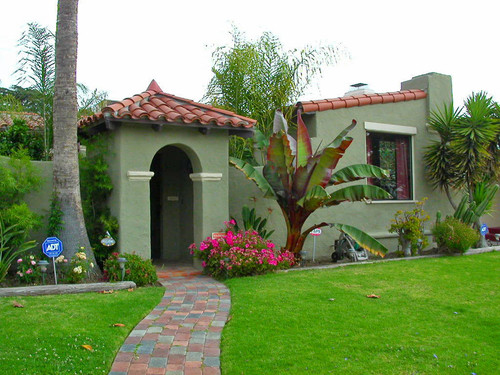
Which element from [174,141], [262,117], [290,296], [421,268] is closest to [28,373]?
[290,296]

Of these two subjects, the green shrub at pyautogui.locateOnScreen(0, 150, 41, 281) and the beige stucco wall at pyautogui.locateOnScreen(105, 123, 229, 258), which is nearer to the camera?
the green shrub at pyautogui.locateOnScreen(0, 150, 41, 281)

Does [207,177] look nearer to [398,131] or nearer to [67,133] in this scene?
[67,133]

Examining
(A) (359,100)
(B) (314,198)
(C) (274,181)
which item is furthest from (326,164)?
(A) (359,100)

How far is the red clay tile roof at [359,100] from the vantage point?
12070mm

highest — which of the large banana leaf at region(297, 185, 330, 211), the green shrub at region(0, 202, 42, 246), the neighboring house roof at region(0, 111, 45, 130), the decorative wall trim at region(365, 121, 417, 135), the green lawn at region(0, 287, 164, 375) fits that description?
the neighboring house roof at region(0, 111, 45, 130)

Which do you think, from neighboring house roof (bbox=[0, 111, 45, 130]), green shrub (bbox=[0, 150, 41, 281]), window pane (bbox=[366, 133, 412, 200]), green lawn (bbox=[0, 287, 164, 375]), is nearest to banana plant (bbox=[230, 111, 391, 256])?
window pane (bbox=[366, 133, 412, 200])

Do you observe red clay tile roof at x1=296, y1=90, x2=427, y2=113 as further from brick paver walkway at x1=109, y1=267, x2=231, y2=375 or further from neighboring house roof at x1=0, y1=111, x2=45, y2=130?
neighboring house roof at x1=0, y1=111, x2=45, y2=130

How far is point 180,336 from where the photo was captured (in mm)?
5922

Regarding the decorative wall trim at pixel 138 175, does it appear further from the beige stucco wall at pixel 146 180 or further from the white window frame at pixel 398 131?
the white window frame at pixel 398 131

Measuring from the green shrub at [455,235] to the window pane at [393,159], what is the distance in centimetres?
203

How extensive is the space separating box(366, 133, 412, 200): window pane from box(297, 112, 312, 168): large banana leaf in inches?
154

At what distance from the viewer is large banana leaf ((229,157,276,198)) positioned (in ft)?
33.5

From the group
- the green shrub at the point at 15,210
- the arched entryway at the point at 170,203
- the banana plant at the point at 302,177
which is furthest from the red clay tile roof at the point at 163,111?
the arched entryway at the point at 170,203

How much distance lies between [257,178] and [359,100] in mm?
4272
